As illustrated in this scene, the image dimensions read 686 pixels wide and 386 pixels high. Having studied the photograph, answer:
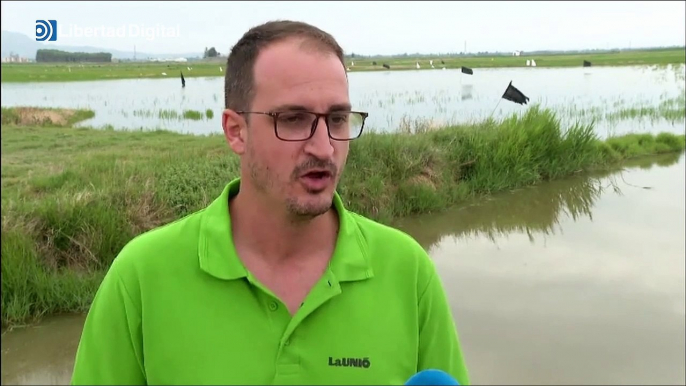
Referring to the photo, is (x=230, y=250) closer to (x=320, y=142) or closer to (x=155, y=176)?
(x=320, y=142)

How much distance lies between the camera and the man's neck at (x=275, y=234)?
1385 millimetres

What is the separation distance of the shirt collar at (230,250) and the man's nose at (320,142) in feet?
0.69

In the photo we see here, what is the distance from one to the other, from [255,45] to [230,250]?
458 mm

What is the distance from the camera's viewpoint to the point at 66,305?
491cm

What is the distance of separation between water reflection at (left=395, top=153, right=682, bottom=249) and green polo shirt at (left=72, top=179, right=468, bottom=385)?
6.06 metres

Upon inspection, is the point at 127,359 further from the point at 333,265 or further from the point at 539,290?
the point at 539,290

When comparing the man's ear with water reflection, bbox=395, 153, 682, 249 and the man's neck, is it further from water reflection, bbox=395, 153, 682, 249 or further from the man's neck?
water reflection, bbox=395, 153, 682, 249

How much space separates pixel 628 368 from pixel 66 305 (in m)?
4.40

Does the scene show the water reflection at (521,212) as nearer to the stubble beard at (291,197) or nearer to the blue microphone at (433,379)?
the stubble beard at (291,197)

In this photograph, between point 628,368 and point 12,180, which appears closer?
point 628,368

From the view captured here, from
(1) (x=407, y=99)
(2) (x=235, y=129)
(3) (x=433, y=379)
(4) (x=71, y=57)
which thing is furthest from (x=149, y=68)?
(3) (x=433, y=379)

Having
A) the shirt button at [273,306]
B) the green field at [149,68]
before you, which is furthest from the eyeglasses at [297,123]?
the green field at [149,68]

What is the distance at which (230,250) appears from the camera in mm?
1319

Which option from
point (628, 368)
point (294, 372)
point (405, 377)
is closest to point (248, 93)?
point (294, 372)
